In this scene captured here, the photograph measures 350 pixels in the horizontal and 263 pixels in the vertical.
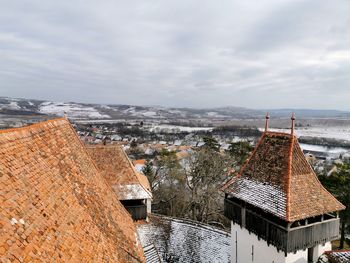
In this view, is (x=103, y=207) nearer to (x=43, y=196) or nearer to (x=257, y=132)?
(x=43, y=196)

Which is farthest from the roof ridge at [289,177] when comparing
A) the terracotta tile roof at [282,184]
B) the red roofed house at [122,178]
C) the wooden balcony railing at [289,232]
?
the red roofed house at [122,178]

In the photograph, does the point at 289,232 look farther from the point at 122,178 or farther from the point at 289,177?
the point at 122,178

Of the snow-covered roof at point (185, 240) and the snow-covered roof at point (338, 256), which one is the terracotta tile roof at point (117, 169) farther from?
the snow-covered roof at point (338, 256)

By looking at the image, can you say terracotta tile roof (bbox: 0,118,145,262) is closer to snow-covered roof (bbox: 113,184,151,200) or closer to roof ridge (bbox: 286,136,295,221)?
roof ridge (bbox: 286,136,295,221)

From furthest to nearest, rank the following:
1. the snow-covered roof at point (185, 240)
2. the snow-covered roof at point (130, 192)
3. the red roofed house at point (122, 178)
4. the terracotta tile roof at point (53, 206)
→ the red roofed house at point (122, 178), the snow-covered roof at point (130, 192), the snow-covered roof at point (185, 240), the terracotta tile roof at point (53, 206)

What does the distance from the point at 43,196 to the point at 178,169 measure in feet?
97.5

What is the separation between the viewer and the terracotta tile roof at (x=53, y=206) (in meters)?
4.83

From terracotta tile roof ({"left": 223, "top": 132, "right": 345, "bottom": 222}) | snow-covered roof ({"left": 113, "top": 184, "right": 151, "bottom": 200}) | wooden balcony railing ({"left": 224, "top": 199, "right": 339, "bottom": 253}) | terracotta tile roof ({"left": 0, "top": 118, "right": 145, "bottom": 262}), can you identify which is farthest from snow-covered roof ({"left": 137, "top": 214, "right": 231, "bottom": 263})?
terracotta tile roof ({"left": 0, "top": 118, "right": 145, "bottom": 262})

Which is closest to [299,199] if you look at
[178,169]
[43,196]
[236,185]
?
[236,185]

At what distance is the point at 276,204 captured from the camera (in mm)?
12227

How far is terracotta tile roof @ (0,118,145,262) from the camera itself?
4828 mm

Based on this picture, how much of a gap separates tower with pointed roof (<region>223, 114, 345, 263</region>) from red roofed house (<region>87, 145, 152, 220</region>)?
5754 millimetres

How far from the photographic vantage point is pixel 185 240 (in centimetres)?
1844

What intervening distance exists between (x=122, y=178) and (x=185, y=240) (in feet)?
19.3
